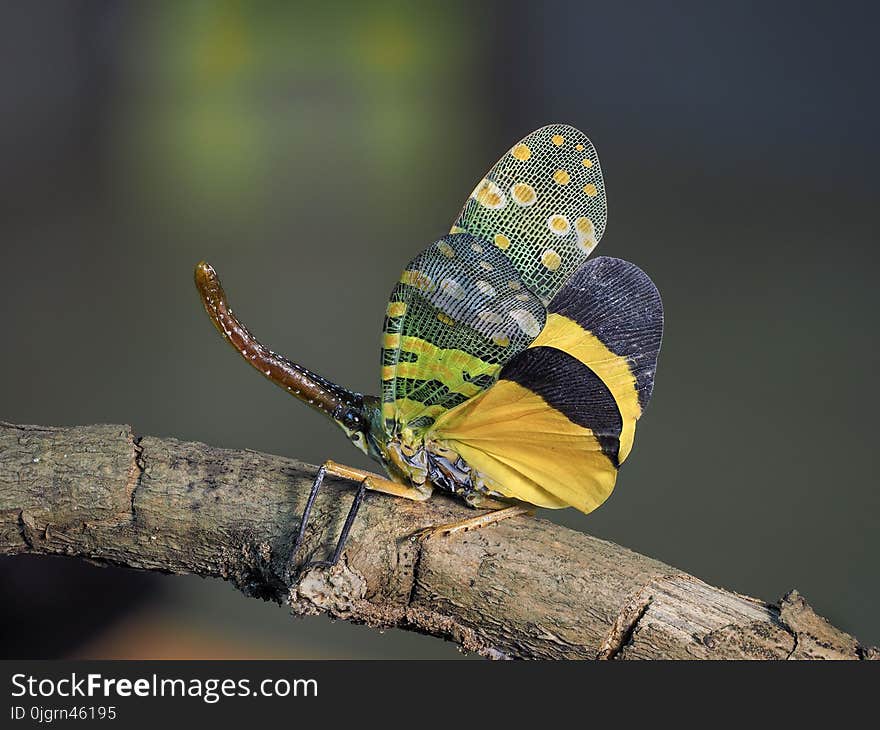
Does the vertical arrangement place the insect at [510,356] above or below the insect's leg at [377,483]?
above

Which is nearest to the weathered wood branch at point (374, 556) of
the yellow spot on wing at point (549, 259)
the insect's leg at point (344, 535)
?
the insect's leg at point (344, 535)

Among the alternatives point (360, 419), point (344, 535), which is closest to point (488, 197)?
point (360, 419)

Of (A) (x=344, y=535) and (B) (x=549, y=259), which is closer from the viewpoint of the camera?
(A) (x=344, y=535)

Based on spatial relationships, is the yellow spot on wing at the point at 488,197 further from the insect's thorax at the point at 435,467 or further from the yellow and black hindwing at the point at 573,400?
the insect's thorax at the point at 435,467

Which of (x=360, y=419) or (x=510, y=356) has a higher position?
(x=510, y=356)

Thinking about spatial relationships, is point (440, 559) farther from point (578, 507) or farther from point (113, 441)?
point (113, 441)

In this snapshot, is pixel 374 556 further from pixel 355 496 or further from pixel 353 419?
pixel 353 419

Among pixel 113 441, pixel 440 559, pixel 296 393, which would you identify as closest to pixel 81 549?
pixel 113 441
